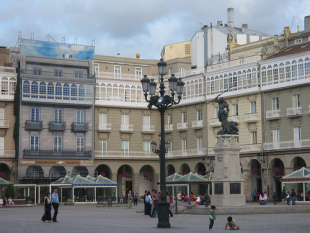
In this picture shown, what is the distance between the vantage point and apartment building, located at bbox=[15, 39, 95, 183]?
245ft

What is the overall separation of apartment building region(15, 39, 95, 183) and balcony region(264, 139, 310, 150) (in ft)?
71.6

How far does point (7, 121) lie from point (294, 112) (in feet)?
105

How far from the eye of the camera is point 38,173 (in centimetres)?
7475

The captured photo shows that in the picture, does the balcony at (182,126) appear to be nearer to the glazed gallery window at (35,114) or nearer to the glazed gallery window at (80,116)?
the glazed gallery window at (80,116)

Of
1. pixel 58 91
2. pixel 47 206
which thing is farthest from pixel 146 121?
pixel 47 206

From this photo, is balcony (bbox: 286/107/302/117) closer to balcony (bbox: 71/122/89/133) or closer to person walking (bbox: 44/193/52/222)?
balcony (bbox: 71/122/89/133)

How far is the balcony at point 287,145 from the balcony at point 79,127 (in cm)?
2174

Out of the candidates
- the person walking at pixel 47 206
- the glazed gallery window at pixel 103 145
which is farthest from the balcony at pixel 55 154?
the person walking at pixel 47 206

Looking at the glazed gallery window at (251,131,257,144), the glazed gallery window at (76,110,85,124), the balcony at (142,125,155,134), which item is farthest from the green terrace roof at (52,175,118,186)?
the glazed gallery window at (251,131,257,144)

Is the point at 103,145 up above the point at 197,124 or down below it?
below

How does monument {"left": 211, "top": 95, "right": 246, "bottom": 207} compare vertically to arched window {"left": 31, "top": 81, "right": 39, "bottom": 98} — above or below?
below

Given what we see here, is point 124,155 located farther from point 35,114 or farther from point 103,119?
point 35,114

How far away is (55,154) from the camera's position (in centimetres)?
7625

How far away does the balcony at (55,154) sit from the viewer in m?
74.6
